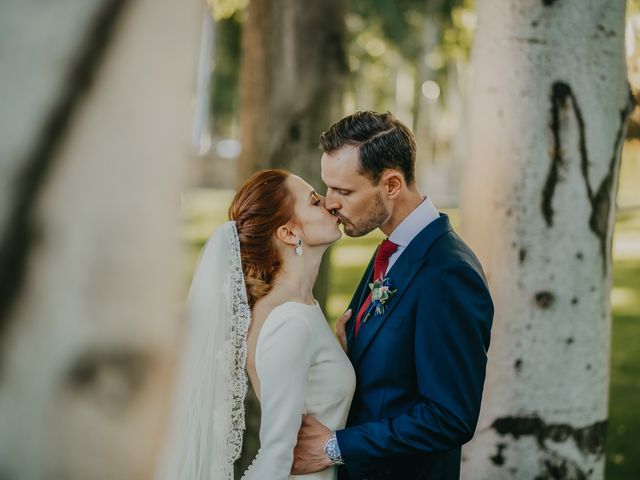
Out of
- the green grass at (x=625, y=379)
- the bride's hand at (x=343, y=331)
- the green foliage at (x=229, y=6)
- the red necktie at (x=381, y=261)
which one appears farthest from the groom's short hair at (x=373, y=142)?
the green foliage at (x=229, y=6)

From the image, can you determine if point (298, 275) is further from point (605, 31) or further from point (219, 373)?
point (605, 31)

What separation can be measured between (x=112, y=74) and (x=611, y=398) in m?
8.13

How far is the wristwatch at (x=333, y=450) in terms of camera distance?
262 centimetres

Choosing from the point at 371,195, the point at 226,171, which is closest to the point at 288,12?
the point at 371,195

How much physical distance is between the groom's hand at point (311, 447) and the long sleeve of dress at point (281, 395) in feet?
0.29

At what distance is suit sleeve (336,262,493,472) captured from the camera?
95.7 inches

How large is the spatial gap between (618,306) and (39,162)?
1356 centimetres

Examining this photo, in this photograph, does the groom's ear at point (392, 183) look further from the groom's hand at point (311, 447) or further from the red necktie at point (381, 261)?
the groom's hand at point (311, 447)

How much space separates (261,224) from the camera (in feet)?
9.33

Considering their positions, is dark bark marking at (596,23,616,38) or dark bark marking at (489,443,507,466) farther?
dark bark marking at (489,443,507,466)

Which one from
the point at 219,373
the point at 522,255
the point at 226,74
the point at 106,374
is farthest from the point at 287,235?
the point at 226,74

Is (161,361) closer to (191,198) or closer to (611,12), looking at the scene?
(191,198)

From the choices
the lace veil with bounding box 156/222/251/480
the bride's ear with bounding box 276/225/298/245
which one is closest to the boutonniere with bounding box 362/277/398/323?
the bride's ear with bounding box 276/225/298/245

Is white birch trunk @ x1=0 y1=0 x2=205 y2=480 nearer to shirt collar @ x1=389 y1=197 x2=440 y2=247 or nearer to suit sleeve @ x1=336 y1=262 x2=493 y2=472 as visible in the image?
suit sleeve @ x1=336 y1=262 x2=493 y2=472
